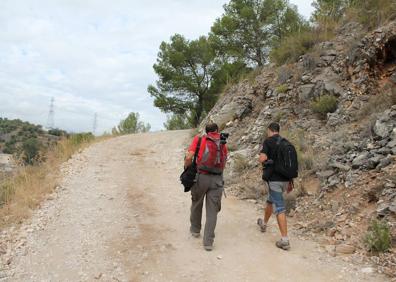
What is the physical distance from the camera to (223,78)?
26.3 metres

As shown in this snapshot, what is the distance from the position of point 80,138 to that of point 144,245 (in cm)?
1329

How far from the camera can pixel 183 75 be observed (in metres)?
28.3

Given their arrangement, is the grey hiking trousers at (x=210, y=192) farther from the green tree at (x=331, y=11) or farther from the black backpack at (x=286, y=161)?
the green tree at (x=331, y=11)

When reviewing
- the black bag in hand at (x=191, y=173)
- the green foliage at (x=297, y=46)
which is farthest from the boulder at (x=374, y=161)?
the green foliage at (x=297, y=46)

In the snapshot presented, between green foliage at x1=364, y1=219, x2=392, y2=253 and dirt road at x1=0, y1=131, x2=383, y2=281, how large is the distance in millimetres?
426

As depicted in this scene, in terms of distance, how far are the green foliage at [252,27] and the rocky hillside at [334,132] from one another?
6082mm

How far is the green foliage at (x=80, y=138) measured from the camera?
17.4 m

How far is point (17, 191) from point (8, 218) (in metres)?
1.48

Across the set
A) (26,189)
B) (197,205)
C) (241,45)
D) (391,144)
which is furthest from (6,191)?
(241,45)

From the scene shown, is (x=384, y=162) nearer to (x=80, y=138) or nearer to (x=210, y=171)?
(x=210, y=171)

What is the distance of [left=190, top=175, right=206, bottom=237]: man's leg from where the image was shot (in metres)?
6.37

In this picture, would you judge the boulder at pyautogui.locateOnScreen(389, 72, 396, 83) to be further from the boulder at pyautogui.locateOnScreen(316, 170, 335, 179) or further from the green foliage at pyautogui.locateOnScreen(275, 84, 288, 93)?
the green foliage at pyautogui.locateOnScreen(275, 84, 288, 93)

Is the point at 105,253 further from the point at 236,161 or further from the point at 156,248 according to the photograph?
the point at 236,161

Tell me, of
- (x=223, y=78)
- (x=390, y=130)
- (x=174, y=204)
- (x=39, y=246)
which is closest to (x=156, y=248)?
(x=39, y=246)
